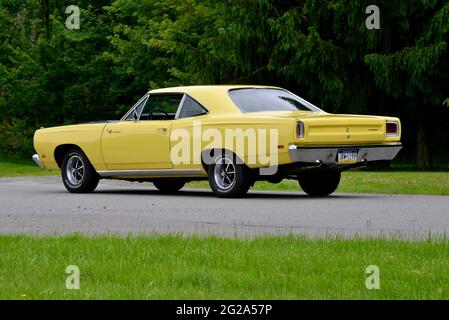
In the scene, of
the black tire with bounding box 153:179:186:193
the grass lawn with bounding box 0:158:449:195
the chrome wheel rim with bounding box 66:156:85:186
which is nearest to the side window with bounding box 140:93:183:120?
the chrome wheel rim with bounding box 66:156:85:186

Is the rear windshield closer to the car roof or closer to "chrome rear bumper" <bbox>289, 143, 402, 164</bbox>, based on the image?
the car roof

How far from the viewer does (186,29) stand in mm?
37406

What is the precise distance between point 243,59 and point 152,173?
1463cm

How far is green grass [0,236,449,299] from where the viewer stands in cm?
689

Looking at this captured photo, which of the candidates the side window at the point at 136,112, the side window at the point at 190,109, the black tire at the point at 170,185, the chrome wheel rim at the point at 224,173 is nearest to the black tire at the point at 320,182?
the chrome wheel rim at the point at 224,173

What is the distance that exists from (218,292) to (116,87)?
34270mm

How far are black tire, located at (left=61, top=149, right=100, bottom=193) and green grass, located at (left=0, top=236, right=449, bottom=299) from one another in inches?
302

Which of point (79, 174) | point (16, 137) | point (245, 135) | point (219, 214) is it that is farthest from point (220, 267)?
point (16, 137)

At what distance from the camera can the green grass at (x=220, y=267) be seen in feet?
22.6

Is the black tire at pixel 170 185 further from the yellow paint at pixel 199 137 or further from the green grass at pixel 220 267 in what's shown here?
the green grass at pixel 220 267

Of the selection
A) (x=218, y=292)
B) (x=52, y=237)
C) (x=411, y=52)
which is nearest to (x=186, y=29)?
(x=411, y=52)

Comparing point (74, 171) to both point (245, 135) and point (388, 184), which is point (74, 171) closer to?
point (245, 135)

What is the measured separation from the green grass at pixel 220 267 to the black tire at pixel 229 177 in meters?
5.61
